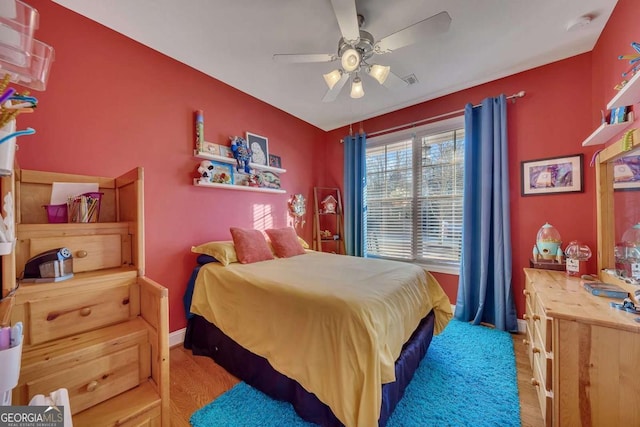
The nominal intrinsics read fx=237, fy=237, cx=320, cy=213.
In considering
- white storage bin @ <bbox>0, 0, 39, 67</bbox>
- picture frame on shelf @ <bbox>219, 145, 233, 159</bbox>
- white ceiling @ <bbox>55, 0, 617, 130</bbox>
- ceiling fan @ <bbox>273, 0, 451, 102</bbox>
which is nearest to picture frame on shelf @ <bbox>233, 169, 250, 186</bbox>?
picture frame on shelf @ <bbox>219, 145, 233, 159</bbox>

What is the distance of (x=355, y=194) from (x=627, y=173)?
260 centimetres

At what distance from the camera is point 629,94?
1319 millimetres

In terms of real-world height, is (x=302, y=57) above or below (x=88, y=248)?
above

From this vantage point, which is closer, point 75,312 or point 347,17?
point 75,312

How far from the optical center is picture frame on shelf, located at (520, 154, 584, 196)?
7.32 ft

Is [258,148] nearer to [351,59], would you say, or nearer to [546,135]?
[351,59]

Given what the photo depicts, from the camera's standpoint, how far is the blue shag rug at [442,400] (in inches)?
55.8

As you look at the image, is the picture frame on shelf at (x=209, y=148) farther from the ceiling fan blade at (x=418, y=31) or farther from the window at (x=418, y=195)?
the window at (x=418, y=195)

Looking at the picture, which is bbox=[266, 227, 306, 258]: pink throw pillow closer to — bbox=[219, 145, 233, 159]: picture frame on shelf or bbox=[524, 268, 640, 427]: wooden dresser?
bbox=[219, 145, 233, 159]: picture frame on shelf

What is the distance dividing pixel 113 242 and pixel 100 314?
366 millimetres

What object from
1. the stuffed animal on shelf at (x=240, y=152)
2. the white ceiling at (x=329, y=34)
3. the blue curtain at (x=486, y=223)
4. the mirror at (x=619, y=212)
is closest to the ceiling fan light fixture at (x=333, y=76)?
the white ceiling at (x=329, y=34)

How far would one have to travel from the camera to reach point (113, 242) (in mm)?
1293

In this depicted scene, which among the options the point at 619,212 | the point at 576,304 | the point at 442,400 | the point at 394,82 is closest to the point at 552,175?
the point at 619,212

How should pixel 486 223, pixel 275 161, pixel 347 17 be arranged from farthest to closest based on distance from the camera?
1. pixel 275 161
2. pixel 486 223
3. pixel 347 17
